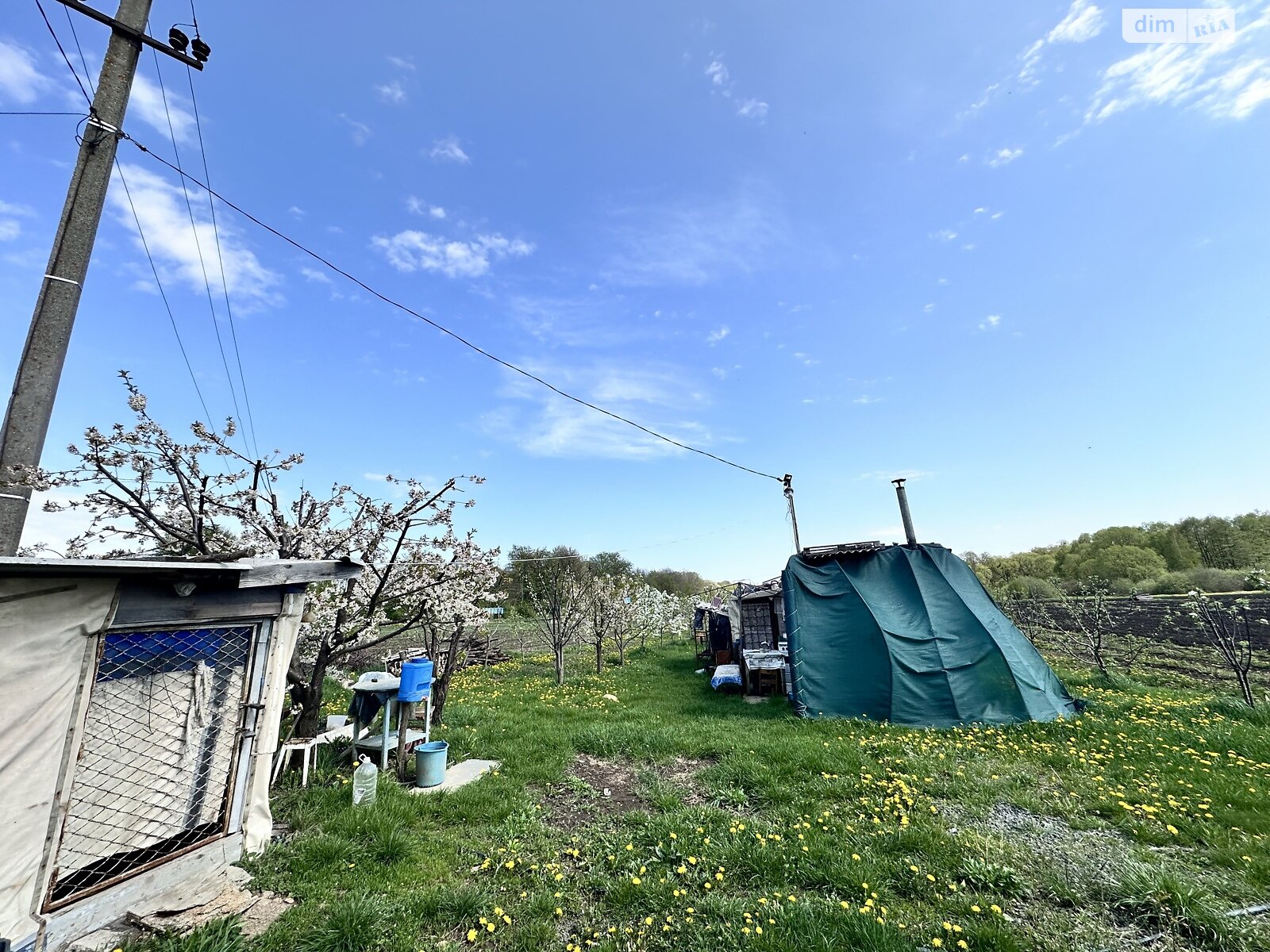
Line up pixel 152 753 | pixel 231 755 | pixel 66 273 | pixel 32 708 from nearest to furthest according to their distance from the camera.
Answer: pixel 32 708 < pixel 152 753 < pixel 231 755 < pixel 66 273

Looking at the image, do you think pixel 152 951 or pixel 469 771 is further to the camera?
pixel 469 771

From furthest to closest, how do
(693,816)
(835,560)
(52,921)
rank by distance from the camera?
(835,560)
(693,816)
(52,921)

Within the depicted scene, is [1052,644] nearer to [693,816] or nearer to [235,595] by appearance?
[693,816]

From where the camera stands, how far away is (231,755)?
4254 millimetres

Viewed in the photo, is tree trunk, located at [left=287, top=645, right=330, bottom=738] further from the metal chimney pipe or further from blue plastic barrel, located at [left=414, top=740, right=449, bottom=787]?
the metal chimney pipe

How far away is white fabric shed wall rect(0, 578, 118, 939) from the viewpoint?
2973mm

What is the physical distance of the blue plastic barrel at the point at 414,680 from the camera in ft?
21.7

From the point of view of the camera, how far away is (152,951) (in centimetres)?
313

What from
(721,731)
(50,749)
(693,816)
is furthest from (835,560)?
(50,749)

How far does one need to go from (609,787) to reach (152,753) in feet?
16.2

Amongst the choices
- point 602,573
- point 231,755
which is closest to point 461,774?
point 231,755

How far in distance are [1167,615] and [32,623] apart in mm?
20371

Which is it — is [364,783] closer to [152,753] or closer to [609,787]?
[152,753]

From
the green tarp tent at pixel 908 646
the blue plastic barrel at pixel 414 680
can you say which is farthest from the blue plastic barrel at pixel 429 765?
the green tarp tent at pixel 908 646
